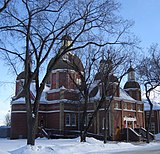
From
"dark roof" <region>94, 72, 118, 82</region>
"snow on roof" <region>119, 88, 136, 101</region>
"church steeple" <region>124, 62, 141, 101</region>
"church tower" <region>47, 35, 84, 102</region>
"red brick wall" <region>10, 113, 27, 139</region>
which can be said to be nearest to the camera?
"dark roof" <region>94, 72, 118, 82</region>

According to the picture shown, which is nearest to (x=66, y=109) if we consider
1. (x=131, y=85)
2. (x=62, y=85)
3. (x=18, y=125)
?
(x=62, y=85)

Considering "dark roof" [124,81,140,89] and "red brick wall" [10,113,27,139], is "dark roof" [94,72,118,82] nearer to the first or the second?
"red brick wall" [10,113,27,139]

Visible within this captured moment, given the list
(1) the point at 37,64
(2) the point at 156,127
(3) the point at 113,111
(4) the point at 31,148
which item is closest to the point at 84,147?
(4) the point at 31,148

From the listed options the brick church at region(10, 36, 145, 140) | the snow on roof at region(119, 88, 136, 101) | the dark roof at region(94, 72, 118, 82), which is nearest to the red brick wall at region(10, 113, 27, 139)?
the brick church at region(10, 36, 145, 140)

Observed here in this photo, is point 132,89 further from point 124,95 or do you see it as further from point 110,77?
point 110,77

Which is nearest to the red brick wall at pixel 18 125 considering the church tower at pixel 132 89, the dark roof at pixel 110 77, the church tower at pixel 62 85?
the church tower at pixel 62 85

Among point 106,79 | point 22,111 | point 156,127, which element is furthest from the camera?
point 156,127

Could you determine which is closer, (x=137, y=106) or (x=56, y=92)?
(x=56, y=92)

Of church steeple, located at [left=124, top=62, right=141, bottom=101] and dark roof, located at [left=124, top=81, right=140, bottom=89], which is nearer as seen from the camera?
church steeple, located at [left=124, top=62, right=141, bottom=101]

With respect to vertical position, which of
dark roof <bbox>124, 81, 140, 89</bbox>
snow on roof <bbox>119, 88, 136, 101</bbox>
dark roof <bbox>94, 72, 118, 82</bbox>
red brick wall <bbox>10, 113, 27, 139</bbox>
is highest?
dark roof <bbox>124, 81, 140, 89</bbox>

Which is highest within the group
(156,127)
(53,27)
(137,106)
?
(53,27)

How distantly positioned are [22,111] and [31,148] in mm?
28966

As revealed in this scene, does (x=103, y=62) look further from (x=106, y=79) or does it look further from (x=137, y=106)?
(x=137, y=106)

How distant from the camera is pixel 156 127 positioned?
68562 mm
